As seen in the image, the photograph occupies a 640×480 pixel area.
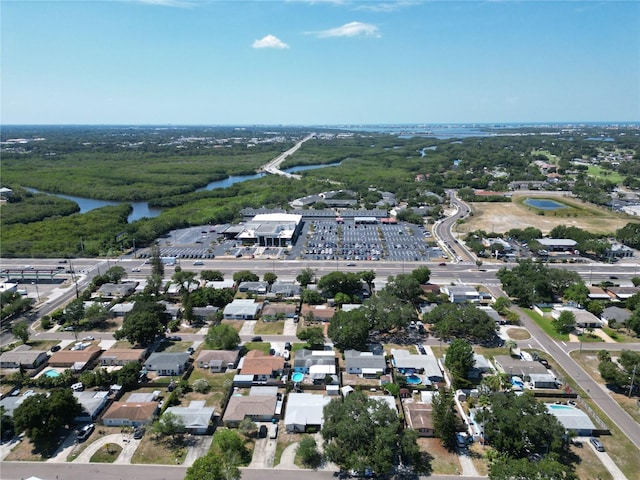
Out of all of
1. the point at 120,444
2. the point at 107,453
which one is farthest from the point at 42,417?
the point at 120,444

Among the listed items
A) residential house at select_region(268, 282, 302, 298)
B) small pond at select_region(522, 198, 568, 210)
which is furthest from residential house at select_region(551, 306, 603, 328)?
small pond at select_region(522, 198, 568, 210)

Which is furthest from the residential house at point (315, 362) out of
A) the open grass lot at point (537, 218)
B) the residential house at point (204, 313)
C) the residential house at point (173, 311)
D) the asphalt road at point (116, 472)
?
the open grass lot at point (537, 218)

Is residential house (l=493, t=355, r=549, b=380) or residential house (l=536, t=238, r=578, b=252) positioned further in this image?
residential house (l=536, t=238, r=578, b=252)

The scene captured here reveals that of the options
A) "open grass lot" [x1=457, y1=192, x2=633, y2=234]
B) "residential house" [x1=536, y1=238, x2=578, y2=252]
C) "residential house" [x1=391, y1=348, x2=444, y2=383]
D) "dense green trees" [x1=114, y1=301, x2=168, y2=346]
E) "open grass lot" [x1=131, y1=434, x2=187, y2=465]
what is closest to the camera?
"open grass lot" [x1=131, y1=434, x2=187, y2=465]

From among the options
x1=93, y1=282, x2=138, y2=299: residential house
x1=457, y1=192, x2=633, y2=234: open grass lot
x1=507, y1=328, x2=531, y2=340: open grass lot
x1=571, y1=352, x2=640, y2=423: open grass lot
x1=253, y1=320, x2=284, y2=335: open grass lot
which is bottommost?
x1=571, y1=352, x2=640, y2=423: open grass lot

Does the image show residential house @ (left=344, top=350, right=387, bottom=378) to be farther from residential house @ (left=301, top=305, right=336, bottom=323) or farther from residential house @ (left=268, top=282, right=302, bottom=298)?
residential house @ (left=268, top=282, right=302, bottom=298)

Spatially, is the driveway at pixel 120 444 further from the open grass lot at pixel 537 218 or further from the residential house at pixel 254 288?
the open grass lot at pixel 537 218

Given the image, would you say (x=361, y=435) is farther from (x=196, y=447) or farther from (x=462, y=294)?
(x=462, y=294)
